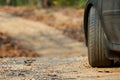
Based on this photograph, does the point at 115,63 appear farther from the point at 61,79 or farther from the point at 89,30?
the point at 61,79

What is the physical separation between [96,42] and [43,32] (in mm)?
23535

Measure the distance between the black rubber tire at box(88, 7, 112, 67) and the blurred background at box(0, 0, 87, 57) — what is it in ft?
52.6

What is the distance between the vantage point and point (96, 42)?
7520mm

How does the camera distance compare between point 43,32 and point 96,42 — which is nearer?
point 96,42

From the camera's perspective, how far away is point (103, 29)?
22.8 feet

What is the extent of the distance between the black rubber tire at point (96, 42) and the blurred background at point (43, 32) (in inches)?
631

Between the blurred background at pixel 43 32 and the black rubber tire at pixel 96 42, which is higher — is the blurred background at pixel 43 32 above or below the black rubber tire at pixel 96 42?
below

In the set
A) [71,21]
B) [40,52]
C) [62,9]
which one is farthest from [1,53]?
[62,9]

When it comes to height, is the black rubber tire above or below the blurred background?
above

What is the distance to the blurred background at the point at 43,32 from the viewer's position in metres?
25.9

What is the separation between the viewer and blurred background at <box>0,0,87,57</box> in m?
25.9

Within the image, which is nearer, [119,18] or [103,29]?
[119,18]

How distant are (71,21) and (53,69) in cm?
2629

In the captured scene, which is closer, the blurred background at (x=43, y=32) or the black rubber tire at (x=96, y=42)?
the black rubber tire at (x=96, y=42)
